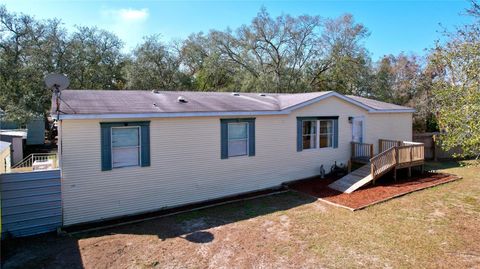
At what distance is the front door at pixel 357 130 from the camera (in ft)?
48.4

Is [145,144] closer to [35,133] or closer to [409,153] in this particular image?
[409,153]

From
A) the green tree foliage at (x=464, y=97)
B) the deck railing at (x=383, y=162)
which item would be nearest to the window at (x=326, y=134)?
the deck railing at (x=383, y=162)

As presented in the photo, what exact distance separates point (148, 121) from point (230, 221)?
403 centimetres

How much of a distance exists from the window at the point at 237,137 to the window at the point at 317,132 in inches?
97.5

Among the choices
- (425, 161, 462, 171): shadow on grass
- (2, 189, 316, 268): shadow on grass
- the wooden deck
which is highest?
the wooden deck

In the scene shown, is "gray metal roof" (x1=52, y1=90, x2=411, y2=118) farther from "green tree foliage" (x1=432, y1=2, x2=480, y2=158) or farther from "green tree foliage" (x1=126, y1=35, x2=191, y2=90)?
"green tree foliage" (x1=126, y1=35, x2=191, y2=90)

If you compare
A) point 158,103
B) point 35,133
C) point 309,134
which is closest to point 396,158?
point 309,134

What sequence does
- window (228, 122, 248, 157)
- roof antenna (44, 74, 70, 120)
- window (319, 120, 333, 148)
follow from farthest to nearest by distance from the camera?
1. window (319, 120, 333, 148)
2. window (228, 122, 248, 157)
3. roof antenna (44, 74, 70, 120)

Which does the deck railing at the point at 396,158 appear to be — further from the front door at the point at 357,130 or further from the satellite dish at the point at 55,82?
the satellite dish at the point at 55,82

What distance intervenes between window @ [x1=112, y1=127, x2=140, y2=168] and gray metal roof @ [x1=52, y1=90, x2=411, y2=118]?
2.21 feet

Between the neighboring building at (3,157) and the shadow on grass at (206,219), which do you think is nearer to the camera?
the shadow on grass at (206,219)

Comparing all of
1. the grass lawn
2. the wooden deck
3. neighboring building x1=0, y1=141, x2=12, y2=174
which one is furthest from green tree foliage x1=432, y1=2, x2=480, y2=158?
neighboring building x1=0, y1=141, x2=12, y2=174

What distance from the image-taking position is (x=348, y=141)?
14562 millimetres

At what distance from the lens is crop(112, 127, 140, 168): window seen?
9.07m
